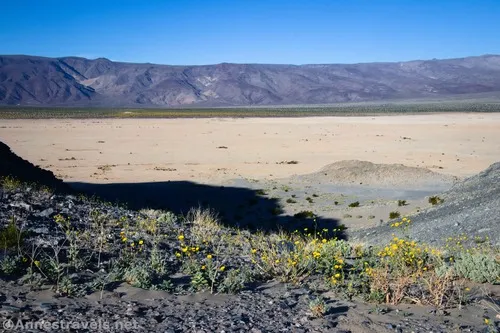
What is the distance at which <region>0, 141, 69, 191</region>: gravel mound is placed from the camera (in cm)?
1394

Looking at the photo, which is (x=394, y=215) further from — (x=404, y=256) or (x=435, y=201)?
(x=404, y=256)

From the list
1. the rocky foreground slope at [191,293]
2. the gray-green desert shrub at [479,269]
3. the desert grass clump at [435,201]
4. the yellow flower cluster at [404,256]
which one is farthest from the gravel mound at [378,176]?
the rocky foreground slope at [191,293]

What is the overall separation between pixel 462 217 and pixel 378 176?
41.9ft

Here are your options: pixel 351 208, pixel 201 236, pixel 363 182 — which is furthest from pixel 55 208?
pixel 363 182

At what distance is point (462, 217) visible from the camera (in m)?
13.9

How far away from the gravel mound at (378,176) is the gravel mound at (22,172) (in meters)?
14.6

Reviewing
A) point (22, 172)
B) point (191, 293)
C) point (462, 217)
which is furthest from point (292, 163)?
point (191, 293)

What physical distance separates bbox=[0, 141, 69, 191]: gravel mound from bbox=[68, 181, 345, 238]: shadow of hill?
2.92 m

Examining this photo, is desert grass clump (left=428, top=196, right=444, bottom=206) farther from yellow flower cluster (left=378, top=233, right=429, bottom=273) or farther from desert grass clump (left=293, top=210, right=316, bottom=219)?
yellow flower cluster (left=378, top=233, right=429, bottom=273)

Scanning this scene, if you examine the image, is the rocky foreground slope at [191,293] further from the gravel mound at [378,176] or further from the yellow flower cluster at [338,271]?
the gravel mound at [378,176]

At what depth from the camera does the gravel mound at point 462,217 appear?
12.6 meters

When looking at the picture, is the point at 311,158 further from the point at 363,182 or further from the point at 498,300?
the point at 498,300

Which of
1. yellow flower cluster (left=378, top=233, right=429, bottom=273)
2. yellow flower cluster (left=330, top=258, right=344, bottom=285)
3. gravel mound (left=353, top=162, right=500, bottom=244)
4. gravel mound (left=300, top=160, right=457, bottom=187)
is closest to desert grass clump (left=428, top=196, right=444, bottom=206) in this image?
gravel mound (left=353, top=162, right=500, bottom=244)

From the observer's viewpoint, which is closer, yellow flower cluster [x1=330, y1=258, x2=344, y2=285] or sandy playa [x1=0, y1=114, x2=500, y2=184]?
yellow flower cluster [x1=330, y1=258, x2=344, y2=285]
